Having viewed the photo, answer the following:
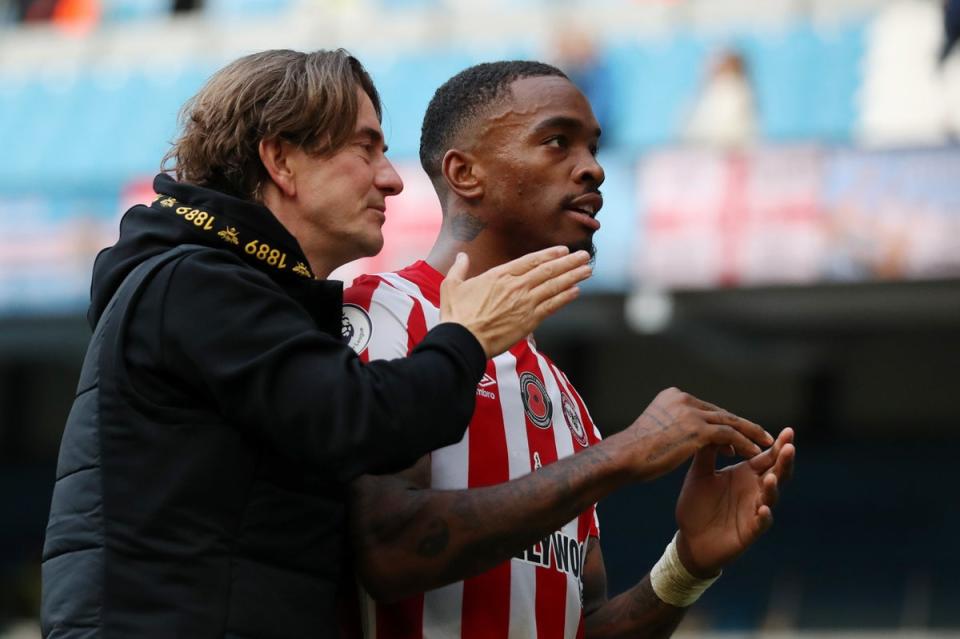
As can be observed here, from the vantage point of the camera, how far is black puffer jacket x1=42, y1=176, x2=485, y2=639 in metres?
2.72

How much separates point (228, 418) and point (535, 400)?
98 centimetres

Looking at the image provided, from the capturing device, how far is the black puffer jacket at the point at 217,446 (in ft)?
8.94

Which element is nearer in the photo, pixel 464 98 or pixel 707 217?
pixel 464 98

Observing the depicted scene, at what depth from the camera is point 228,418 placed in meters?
2.81

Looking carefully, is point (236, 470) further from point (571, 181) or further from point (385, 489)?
point (571, 181)

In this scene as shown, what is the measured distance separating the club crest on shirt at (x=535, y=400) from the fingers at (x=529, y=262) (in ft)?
1.87

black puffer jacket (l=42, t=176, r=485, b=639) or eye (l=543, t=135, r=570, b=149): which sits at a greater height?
eye (l=543, t=135, r=570, b=149)

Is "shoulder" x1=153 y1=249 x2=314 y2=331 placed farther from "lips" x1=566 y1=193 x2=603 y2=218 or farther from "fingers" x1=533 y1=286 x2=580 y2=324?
"lips" x1=566 y1=193 x2=603 y2=218

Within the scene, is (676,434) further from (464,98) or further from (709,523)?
(464,98)

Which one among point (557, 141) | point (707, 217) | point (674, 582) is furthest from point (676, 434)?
point (707, 217)

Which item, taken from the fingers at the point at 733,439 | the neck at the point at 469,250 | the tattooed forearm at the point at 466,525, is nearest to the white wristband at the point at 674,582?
the fingers at the point at 733,439

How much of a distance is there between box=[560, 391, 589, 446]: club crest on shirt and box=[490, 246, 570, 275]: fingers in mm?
715

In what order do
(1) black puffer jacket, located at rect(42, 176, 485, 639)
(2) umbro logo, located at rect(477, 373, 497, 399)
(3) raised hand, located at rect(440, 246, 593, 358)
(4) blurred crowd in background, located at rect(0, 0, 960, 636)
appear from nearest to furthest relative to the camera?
(1) black puffer jacket, located at rect(42, 176, 485, 639), (3) raised hand, located at rect(440, 246, 593, 358), (2) umbro logo, located at rect(477, 373, 497, 399), (4) blurred crowd in background, located at rect(0, 0, 960, 636)

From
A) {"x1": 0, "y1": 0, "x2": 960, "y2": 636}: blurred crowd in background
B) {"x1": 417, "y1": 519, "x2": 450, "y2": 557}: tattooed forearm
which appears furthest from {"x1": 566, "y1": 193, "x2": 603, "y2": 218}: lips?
{"x1": 0, "y1": 0, "x2": 960, "y2": 636}: blurred crowd in background
